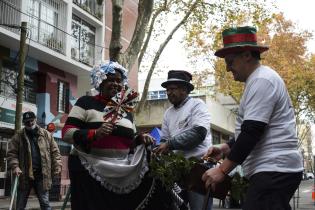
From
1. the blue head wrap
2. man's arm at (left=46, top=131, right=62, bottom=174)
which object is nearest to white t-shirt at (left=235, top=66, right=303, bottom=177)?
the blue head wrap

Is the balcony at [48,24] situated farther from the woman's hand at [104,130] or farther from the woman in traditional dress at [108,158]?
the woman's hand at [104,130]

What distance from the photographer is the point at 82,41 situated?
2561cm

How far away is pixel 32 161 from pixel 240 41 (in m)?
5.49

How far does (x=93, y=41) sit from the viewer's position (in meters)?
27.0

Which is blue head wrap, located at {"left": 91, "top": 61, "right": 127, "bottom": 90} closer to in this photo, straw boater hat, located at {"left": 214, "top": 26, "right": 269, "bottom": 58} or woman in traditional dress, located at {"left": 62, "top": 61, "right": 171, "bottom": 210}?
woman in traditional dress, located at {"left": 62, "top": 61, "right": 171, "bottom": 210}

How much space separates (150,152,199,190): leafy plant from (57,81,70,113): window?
64.7 feet

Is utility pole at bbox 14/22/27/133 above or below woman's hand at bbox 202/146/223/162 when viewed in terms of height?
above

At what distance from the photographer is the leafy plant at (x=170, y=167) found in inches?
161

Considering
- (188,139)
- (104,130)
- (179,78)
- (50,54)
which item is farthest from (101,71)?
(50,54)

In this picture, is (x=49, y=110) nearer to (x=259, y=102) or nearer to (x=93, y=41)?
(x=93, y=41)

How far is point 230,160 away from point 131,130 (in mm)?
1728

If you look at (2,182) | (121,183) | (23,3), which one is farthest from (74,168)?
(23,3)

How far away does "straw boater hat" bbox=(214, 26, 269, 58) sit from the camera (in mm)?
3479

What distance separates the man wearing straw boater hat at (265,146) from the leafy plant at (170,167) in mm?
701
